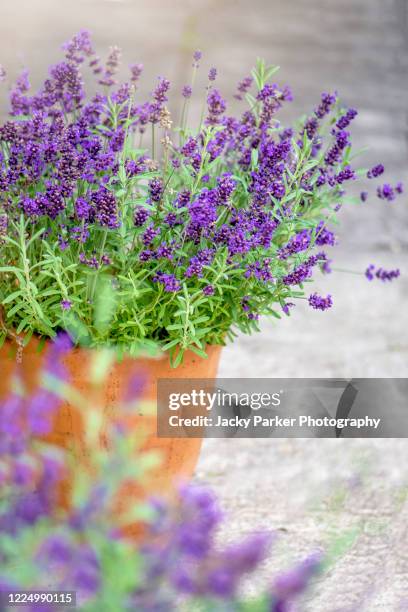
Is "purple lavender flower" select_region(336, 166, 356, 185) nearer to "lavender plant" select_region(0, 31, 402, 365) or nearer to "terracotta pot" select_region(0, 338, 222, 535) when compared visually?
"lavender plant" select_region(0, 31, 402, 365)

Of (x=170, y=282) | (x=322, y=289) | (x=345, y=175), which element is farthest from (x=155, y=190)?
(x=322, y=289)

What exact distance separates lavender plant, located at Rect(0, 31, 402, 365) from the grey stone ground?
1.65 feet

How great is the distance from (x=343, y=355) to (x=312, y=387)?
14.3 inches

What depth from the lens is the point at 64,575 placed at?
686 mm

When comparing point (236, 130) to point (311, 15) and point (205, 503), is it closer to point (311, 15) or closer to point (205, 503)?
point (205, 503)

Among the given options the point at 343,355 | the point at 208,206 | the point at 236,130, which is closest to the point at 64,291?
the point at 208,206

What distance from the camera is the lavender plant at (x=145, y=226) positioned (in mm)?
1628

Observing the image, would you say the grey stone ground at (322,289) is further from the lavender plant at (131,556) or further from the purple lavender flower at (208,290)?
the purple lavender flower at (208,290)

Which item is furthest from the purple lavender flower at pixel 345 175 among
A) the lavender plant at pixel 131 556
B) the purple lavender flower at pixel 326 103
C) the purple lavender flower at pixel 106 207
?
the lavender plant at pixel 131 556

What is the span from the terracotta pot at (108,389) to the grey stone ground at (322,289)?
339 mm

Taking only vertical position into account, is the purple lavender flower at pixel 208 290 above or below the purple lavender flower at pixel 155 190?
below

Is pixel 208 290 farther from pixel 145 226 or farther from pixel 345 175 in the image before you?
pixel 345 175

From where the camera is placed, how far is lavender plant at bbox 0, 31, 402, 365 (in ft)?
5.34

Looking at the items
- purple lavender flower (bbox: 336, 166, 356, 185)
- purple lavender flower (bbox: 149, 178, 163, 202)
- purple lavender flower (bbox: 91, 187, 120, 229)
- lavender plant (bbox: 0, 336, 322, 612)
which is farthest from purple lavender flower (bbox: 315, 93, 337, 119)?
lavender plant (bbox: 0, 336, 322, 612)
